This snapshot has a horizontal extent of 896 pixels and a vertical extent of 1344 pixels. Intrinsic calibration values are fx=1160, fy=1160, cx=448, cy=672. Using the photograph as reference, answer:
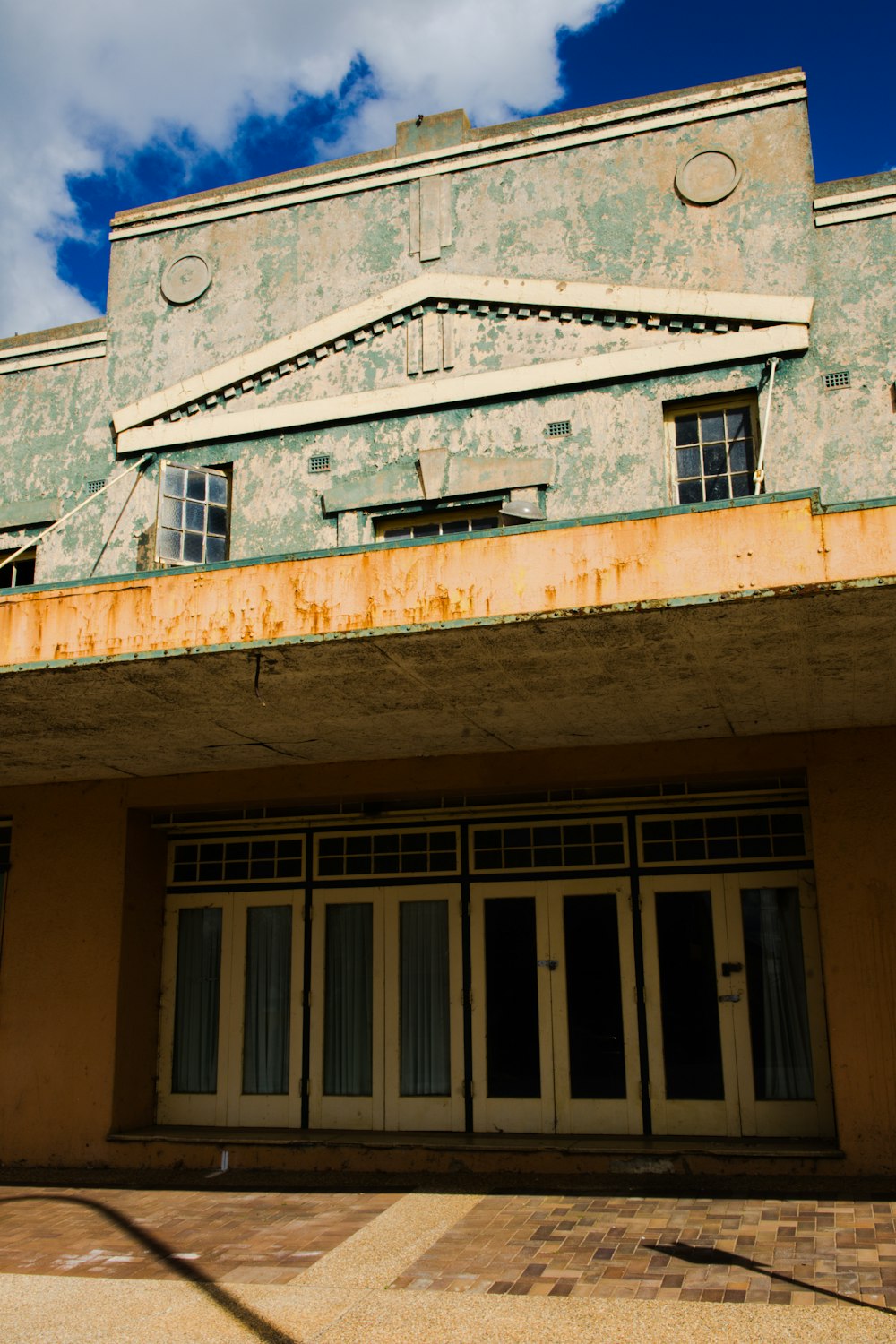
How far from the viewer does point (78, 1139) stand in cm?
→ 1038

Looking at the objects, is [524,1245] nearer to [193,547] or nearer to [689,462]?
[689,462]

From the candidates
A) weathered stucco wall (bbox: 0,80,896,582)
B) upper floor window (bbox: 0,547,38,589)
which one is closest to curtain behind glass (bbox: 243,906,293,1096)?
weathered stucco wall (bbox: 0,80,896,582)

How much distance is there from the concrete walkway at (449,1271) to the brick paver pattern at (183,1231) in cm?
2

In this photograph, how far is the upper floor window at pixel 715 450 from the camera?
406 inches

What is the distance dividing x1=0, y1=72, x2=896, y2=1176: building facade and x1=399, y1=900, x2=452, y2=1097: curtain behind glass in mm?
35

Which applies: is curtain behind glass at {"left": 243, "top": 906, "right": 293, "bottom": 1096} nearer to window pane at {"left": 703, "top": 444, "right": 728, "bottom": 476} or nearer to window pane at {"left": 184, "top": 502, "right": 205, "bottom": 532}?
window pane at {"left": 184, "top": 502, "right": 205, "bottom": 532}

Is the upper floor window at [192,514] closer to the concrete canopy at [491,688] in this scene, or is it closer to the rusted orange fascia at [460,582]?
the concrete canopy at [491,688]

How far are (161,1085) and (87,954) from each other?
1.44 meters

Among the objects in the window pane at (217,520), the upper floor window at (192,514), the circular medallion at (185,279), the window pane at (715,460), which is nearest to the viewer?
the window pane at (715,460)

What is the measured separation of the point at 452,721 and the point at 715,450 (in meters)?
3.75

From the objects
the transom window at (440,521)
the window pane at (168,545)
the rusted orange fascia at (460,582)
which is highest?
the transom window at (440,521)

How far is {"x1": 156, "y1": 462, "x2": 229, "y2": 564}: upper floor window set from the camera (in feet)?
36.7

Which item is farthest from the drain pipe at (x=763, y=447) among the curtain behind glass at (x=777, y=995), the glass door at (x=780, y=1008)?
the curtain behind glass at (x=777, y=995)

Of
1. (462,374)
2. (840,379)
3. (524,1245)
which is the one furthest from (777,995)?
(462,374)
